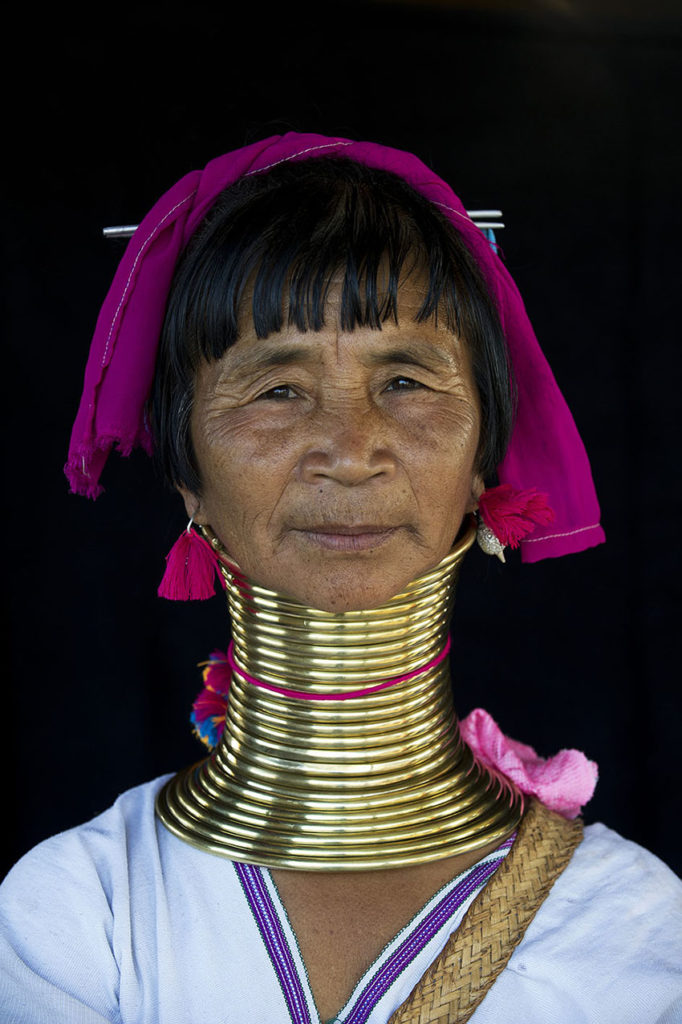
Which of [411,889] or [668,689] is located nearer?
[411,889]

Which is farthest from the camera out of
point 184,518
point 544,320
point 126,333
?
point 544,320

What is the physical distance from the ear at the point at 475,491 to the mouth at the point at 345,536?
350mm

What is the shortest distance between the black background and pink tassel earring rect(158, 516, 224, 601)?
42.8 inches

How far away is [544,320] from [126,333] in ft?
5.85

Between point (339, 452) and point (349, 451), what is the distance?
2 cm

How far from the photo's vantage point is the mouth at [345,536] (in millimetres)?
1875

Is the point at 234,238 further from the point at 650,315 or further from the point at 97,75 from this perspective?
the point at 650,315

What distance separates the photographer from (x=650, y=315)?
11.3 feet

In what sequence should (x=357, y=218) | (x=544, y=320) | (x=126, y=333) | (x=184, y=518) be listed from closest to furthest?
1. (x=357, y=218)
2. (x=126, y=333)
3. (x=184, y=518)
4. (x=544, y=320)

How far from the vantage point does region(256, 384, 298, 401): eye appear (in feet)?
6.38

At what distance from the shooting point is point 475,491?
2.20 m

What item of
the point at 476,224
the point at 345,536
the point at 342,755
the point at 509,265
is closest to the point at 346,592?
the point at 345,536

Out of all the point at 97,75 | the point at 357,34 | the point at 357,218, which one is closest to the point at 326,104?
the point at 357,34

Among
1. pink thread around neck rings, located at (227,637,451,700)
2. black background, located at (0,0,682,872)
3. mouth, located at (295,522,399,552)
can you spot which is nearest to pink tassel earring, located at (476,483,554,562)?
pink thread around neck rings, located at (227,637,451,700)
